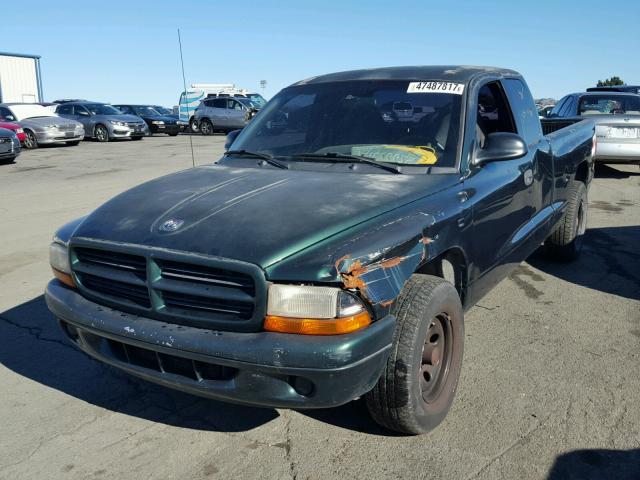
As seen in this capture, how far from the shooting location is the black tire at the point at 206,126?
93.4ft

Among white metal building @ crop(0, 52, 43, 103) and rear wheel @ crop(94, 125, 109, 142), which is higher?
white metal building @ crop(0, 52, 43, 103)

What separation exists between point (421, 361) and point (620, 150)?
9052mm

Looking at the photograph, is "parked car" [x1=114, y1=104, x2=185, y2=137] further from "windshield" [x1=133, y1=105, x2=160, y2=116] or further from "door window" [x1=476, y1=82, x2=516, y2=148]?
"door window" [x1=476, y1=82, x2=516, y2=148]

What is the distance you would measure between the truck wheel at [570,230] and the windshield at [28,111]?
20246 mm

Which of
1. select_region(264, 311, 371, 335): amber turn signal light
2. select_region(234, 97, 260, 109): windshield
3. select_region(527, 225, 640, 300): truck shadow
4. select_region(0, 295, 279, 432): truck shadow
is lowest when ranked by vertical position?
select_region(527, 225, 640, 300): truck shadow

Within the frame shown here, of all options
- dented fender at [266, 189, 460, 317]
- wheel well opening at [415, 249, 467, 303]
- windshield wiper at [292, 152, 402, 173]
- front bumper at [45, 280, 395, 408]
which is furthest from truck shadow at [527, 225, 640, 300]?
front bumper at [45, 280, 395, 408]

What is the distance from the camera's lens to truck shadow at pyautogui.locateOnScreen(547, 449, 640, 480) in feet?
8.48

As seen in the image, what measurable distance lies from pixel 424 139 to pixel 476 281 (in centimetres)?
89

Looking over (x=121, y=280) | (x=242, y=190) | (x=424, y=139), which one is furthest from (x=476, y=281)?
(x=121, y=280)

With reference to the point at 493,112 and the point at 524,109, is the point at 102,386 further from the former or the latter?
the point at 524,109

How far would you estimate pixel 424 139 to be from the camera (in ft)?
11.6

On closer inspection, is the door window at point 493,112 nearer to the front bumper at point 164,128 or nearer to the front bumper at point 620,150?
the front bumper at point 620,150

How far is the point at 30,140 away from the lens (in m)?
20.7

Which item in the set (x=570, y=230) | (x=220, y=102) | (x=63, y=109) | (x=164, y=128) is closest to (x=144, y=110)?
(x=164, y=128)
